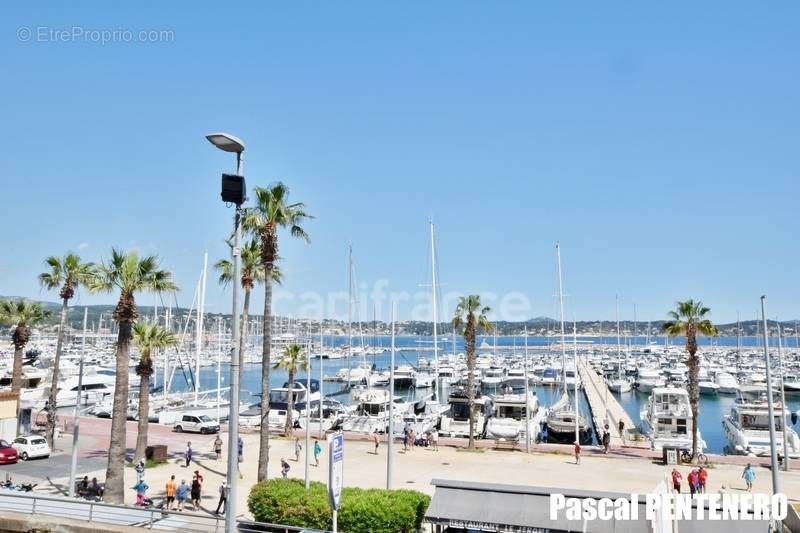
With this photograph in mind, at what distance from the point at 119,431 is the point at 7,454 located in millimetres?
11150

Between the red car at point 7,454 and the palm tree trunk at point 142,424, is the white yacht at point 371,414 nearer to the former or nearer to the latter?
the palm tree trunk at point 142,424

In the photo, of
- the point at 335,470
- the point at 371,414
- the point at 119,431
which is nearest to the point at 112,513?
the point at 119,431

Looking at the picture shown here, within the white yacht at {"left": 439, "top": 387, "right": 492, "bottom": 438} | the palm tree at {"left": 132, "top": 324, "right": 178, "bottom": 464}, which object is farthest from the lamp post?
the white yacht at {"left": 439, "top": 387, "right": 492, "bottom": 438}

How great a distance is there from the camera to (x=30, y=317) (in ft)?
145

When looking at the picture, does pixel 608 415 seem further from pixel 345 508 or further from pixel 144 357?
pixel 345 508

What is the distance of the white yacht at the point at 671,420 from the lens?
147ft

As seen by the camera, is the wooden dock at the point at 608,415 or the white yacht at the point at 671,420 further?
the wooden dock at the point at 608,415

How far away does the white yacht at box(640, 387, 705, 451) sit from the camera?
4488 cm

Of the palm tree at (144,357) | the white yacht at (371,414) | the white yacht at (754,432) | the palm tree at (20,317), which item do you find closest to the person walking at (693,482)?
the white yacht at (754,432)

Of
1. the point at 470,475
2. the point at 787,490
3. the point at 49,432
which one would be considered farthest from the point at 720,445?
the point at 49,432

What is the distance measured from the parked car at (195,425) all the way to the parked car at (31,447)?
1375cm

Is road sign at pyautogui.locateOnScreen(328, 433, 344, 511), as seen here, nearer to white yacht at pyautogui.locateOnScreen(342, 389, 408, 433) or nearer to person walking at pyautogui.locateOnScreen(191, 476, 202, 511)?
person walking at pyautogui.locateOnScreen(191, 476, 202, 511)

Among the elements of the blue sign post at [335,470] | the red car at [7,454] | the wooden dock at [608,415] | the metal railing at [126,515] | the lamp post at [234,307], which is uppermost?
the lamp post at [234,307]

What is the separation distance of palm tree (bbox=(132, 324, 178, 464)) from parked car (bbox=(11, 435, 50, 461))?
16.4ft
